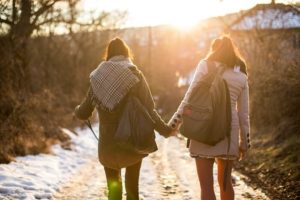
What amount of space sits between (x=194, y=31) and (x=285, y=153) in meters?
48.3

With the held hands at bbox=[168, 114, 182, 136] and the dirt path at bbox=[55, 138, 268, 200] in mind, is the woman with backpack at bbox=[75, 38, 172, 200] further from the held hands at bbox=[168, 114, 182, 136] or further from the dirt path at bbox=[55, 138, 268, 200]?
the dirt path at bbox=[55, 138, 268, 200]

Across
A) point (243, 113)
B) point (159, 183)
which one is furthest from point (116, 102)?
point (159, 183)

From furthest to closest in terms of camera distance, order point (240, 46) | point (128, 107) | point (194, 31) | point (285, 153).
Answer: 1. point (194, 31)
2. point (240, 46)
3. point (285, 153)
4. point (128, 107)

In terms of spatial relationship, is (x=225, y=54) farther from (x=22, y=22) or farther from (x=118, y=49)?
(x=22, y=22)

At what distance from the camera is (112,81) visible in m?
4.59

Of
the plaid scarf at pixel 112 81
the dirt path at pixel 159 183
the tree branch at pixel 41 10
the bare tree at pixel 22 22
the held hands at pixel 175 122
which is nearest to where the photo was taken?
the plaid scarf at pixel 112 81

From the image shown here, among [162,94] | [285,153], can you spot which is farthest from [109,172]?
[162,94]

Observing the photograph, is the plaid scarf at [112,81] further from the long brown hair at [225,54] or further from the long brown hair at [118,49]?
the long brown hair at [225,54]

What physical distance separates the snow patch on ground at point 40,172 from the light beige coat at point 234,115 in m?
3.50

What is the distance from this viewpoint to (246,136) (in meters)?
4.77

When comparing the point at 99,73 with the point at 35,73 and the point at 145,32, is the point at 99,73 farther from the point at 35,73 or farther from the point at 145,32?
the point at 145,32

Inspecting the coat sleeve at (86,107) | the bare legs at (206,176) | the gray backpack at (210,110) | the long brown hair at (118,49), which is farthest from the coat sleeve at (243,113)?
the coat sleeve at (86,107)

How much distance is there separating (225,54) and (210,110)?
0.58m

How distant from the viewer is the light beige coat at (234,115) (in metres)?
4.63
